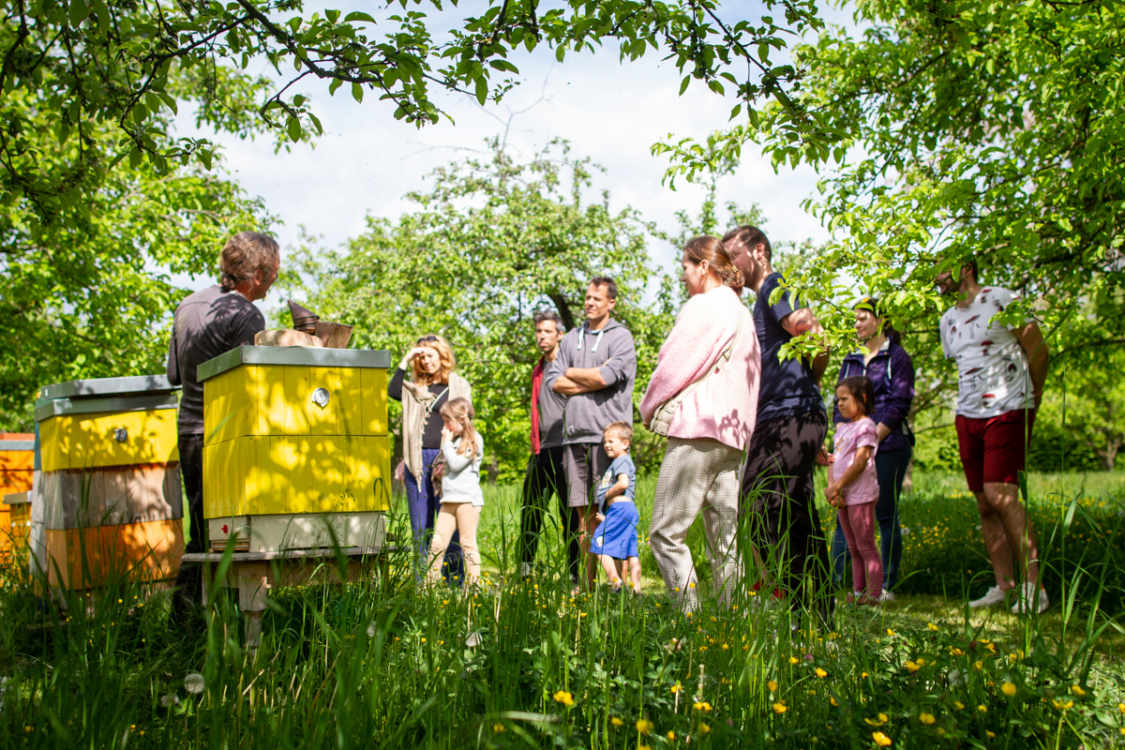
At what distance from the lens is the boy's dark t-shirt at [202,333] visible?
13.1 ft

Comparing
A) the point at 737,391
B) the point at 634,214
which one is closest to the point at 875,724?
the point at 737,391

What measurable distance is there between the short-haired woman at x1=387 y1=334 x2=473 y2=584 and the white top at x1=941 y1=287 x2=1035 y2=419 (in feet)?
11.3

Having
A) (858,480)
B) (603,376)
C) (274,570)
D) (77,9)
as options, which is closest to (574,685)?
(274,570)

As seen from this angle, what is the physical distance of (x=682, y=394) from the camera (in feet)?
→ 12.6

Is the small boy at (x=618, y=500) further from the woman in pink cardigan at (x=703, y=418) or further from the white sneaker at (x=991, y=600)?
the white sneaker at (x=991, y=600)

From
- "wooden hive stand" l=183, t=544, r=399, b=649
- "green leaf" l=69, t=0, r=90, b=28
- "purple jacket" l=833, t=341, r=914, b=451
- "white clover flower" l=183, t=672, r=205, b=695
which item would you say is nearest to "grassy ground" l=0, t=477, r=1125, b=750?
"white clover flower" l=183, t=672, r=205, b=695

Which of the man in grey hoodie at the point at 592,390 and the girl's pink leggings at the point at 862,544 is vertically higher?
the man in grey hoodie at the point at 592,390

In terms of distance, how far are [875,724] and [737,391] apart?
80.5 inches

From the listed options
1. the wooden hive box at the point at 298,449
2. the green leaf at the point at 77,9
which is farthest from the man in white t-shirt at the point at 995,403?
the green leaf at the point at 77,9

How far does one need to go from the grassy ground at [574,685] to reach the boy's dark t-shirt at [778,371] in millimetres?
1321

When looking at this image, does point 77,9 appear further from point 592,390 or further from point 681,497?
point 592,390

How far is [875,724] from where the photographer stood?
1.91 meters

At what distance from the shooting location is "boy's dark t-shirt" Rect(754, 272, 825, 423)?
4043mm

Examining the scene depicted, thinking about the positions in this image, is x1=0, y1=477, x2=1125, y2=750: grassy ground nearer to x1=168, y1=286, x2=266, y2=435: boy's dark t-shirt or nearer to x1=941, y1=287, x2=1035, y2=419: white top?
x1=168, y1=286, x2=266, y2=435: boy's dark t-shirt
